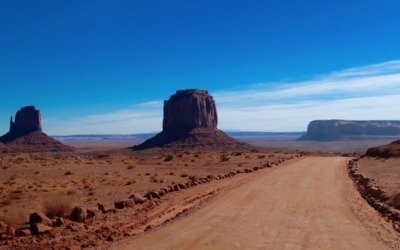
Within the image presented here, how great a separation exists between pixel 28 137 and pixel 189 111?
65180 mm

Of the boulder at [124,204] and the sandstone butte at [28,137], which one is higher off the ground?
the sandstone butte at [28,137]

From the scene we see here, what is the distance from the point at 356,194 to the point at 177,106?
408 ft

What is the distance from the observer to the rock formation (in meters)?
117

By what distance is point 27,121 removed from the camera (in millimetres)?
151875

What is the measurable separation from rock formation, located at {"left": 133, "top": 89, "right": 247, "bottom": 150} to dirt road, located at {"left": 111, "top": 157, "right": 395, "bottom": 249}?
9515 centimetres

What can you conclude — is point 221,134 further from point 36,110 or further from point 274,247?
point 274,247

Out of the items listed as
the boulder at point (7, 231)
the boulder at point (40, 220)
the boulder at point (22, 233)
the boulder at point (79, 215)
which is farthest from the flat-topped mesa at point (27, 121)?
the boulder at point (22, 233)

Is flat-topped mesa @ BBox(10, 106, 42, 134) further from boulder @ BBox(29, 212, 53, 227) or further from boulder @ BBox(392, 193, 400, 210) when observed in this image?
boulder @ BBox(392, 193, 400, 210)

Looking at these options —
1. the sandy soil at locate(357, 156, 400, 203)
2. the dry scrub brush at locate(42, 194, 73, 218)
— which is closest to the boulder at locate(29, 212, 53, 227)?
the dry scrub brush at locate(42, 194, 73, 218)

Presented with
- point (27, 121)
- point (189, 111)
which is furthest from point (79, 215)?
point (27, 121)

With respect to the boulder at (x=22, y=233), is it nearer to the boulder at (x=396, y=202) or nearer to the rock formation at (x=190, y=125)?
the boulder at (x=396, y=202)

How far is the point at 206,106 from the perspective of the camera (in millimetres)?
142500

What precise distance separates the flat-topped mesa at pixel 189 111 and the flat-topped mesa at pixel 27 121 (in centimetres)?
5539

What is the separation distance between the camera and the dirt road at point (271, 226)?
8820 millimetres
